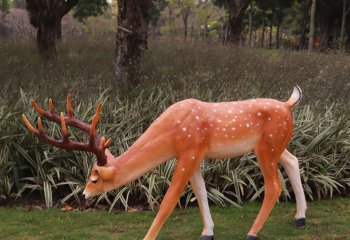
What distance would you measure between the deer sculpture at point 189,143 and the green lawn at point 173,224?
1.86 ft

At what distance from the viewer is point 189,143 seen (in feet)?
11.8

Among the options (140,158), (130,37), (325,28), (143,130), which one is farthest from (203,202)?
(325,28)

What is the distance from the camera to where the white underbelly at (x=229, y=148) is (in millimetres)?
3711

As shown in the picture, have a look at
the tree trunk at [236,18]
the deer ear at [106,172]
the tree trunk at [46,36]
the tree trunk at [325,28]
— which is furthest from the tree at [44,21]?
the tree trunk at [325,28]

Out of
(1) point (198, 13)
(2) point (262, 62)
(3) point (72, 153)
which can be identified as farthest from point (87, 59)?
(1) point (198, 13)

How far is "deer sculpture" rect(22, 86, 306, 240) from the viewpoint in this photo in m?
3.51

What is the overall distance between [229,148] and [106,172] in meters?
0.94

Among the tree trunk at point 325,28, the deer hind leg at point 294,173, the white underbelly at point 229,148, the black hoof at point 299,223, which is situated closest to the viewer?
the white underbelly at point 229,148

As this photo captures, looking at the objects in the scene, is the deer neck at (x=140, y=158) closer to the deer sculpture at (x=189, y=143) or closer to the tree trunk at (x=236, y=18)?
the deer sculpture at (x=189, y=143)

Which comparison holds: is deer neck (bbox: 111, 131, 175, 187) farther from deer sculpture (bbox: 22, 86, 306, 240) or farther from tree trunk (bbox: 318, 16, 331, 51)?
tree trunk (bbox: 318, 16, 331, 51)

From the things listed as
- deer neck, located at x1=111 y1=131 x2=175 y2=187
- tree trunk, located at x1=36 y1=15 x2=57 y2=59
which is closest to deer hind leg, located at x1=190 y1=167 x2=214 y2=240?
deer neck, located at x1=111 y1=131 x2=175 y2=187

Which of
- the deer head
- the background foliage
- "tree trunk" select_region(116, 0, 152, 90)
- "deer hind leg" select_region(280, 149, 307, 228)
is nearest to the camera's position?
the deer head

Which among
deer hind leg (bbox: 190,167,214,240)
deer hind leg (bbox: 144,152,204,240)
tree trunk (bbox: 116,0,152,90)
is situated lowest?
deer hind leg (bbox: 190,167,214,240)

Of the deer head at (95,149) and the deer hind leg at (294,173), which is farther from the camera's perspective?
the deer hind leg at (294,173)
